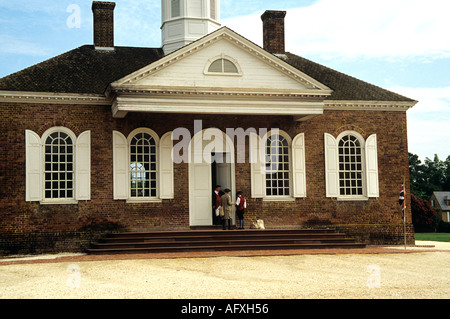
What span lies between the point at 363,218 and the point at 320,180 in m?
2.25

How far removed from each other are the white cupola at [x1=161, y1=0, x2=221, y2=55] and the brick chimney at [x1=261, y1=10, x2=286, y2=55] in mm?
2296

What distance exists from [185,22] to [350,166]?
949 centimetres

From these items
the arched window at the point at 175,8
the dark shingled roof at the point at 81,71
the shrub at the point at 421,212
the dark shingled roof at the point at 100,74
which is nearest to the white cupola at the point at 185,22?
the arched window at the point at 175,8

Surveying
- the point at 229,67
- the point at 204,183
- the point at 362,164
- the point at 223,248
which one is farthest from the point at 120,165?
the point at 362,164

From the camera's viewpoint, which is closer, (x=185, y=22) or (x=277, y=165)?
(x=277, y=165)

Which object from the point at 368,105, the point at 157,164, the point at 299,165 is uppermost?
the point at 368,105

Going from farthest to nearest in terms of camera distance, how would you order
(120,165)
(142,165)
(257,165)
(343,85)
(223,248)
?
(343,85) < (257,165) < (142,165) < (120,165) < (223,248)

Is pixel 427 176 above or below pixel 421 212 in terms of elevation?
above

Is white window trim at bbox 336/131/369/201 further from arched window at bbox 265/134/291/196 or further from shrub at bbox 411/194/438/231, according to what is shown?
shrub at bbox 411/194/438/231

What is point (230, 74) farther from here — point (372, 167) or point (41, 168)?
point (41, 168)

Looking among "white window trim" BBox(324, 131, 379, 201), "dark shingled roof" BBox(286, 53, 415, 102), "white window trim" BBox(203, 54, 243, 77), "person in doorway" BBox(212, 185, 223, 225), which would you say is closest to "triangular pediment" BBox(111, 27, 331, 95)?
"white window trim" BBox(203, 54, 243, 77)

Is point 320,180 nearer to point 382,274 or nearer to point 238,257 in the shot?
point 238,257

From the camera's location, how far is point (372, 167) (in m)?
23.2

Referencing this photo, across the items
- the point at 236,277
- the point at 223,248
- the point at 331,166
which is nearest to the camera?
the point at 236,277
